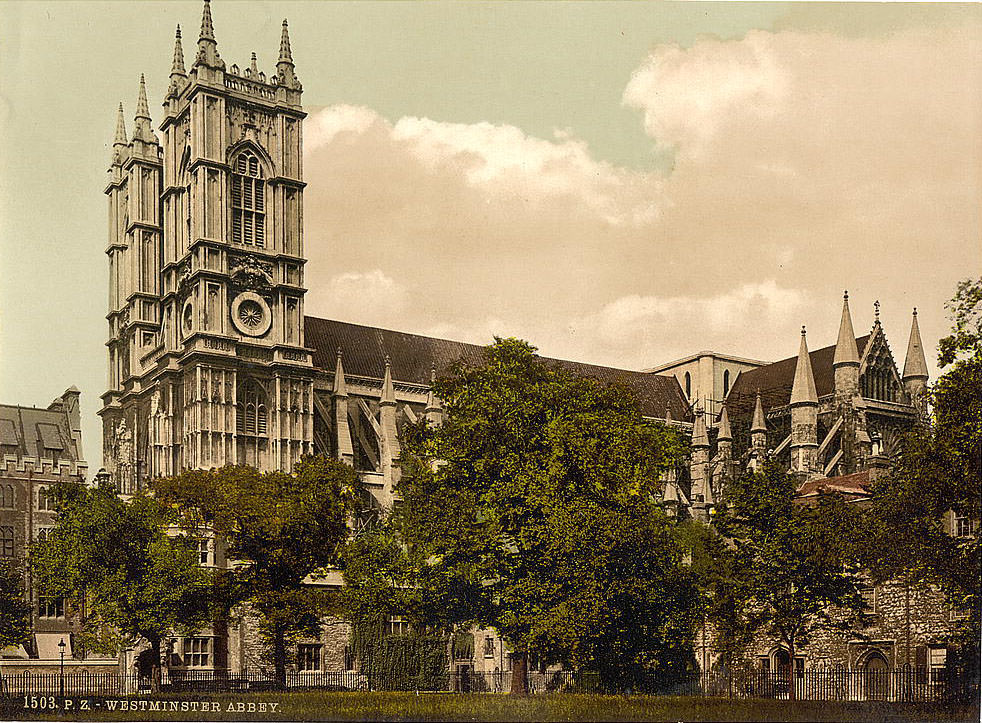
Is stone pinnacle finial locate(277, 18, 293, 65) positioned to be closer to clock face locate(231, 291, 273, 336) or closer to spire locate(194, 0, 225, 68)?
spire locate(194, 0, 225, 68)

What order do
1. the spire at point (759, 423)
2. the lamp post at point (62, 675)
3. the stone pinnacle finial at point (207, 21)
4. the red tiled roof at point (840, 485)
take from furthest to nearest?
the spire at point (759, 423)
the red tiled roof at point (840, 485)
the stone pinnacle finial at point (207, 21)
the lamp post at point (62, 675)

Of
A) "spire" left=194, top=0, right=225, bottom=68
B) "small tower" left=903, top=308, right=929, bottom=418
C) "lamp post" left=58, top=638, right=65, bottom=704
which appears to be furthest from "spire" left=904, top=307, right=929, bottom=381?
"lamp post" left=58, top=638, right=65, bottom=704

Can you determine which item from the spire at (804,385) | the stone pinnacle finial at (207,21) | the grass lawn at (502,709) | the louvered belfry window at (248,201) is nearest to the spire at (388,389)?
the louvered belfry window at (248,201)

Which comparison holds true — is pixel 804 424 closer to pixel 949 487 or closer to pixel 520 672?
pixel 949 487

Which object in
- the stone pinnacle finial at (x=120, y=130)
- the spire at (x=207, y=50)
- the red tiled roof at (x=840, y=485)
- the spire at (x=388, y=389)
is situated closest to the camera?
the spire at (x=207, y=50)

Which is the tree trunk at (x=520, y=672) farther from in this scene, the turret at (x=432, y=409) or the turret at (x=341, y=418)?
the turret at (x=341, y=418)

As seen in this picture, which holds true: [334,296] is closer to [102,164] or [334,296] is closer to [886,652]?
[102,164]

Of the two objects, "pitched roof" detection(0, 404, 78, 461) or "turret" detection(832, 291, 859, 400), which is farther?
"pitched roof" detection(0, 404, 78, 461)

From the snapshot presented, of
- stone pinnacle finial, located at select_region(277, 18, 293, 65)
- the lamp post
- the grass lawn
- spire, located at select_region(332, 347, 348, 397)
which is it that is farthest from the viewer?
spire, located at select_region(332, 347, 348, 397)
